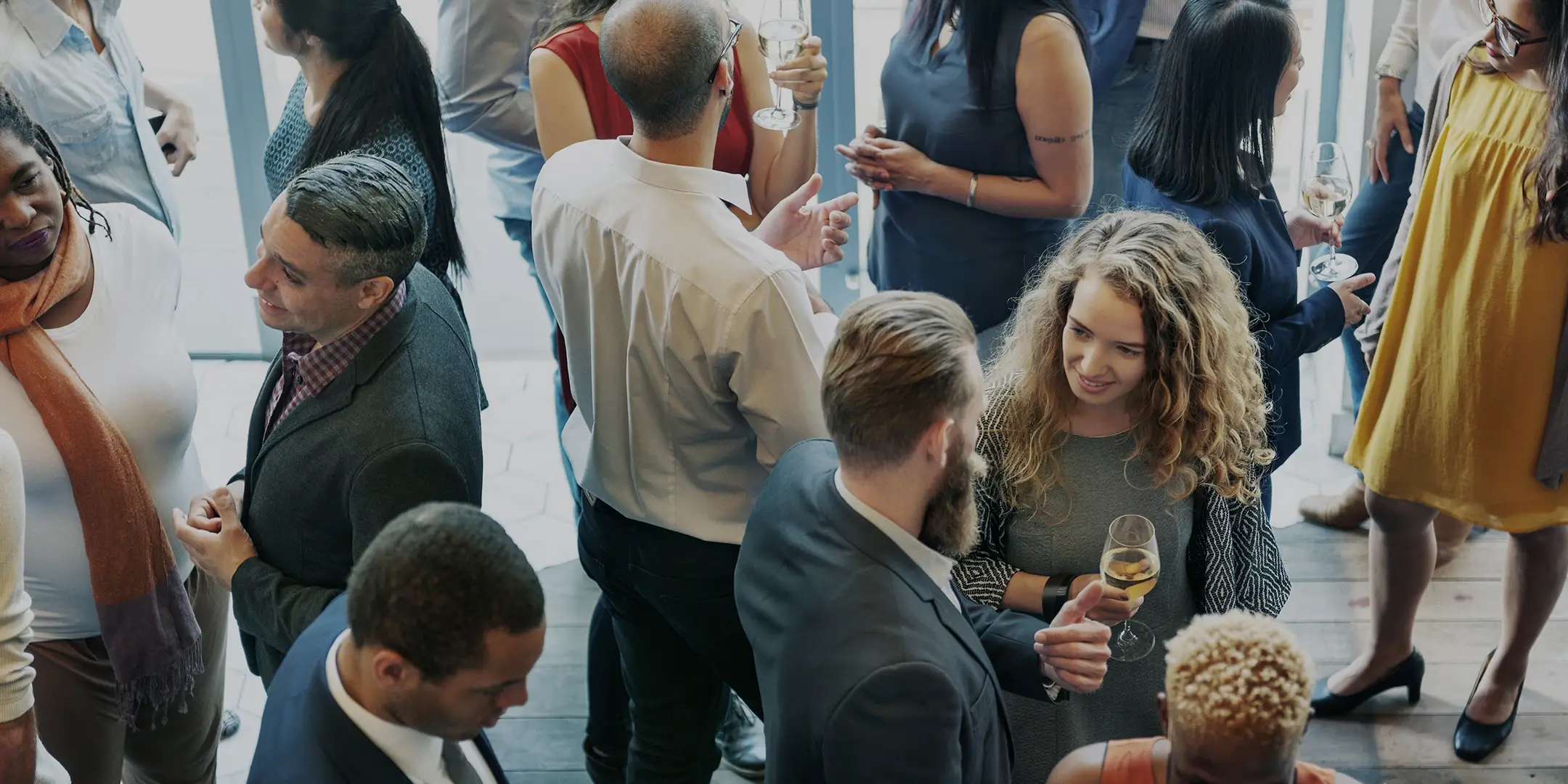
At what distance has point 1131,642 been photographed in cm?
238

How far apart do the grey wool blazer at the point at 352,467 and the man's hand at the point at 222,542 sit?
0.08 feet

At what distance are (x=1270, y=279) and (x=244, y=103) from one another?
3471 mm

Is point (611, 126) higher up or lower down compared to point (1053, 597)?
higher up

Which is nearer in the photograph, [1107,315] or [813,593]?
[813,593]

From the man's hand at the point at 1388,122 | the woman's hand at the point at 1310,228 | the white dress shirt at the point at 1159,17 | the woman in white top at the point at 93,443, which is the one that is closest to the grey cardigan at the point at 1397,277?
the woman's hand at the point at 1310,228

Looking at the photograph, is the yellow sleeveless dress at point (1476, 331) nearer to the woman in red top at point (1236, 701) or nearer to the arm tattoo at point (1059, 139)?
the arm tattoo at point (1059, 139)

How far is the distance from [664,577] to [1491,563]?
102 inches

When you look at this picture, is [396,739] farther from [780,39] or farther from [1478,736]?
[1478,736]

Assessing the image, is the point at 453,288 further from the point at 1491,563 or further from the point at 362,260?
the point at 1491,563

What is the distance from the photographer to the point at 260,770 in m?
1.64

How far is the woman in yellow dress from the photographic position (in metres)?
2.75

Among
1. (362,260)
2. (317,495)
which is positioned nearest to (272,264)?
(362,260)

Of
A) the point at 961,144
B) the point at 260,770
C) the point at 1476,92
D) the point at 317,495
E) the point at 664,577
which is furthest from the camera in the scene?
the point at 961,144

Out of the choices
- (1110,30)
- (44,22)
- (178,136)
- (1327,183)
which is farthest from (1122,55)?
(44,22)
